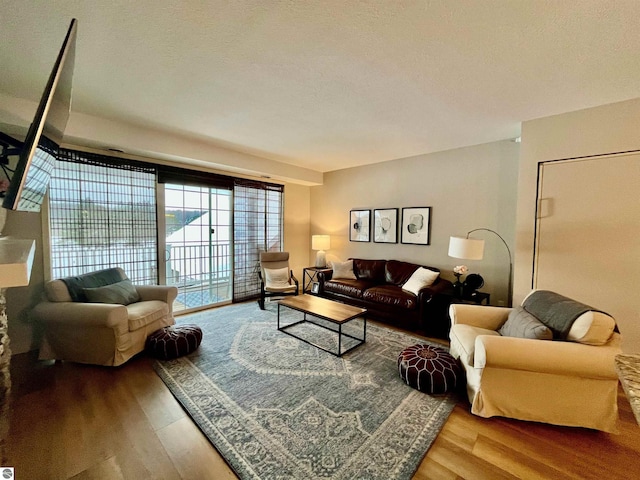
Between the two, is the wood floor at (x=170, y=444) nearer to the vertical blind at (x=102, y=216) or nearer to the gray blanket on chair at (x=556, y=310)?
the gray blanket on chair at (x=556, y=310)

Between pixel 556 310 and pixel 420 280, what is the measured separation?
5.68ft

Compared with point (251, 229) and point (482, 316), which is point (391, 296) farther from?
point (251, 229)

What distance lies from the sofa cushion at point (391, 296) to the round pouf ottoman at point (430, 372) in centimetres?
114

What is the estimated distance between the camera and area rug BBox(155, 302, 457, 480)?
1547mm

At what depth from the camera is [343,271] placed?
4695 mm

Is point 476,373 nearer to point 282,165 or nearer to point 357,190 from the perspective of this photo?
point 357,190

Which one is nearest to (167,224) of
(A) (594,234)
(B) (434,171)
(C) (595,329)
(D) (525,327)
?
(B) (434,171)

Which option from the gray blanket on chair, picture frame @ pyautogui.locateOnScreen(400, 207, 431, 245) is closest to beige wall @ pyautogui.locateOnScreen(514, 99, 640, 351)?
the gray blanket on chair

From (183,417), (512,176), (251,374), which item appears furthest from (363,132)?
(183,417)

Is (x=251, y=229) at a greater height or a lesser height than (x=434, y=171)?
lesser

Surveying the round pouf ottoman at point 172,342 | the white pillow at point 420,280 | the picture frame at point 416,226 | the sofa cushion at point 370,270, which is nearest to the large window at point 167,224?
the round pouf ottoman at point 172,342

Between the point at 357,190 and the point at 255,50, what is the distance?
3.51 m

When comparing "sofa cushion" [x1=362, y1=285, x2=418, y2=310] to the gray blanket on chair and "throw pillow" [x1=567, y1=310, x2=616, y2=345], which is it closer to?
the gray blanket on chair

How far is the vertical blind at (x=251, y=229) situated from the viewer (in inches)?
183
